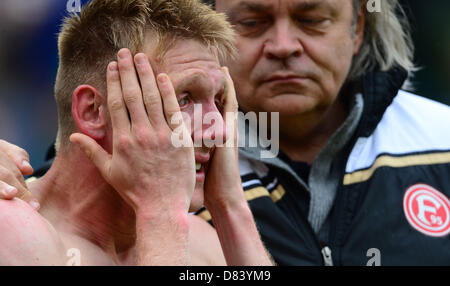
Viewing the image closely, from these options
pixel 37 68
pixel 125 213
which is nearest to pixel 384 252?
pixel 125 213

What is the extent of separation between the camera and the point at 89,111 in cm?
230

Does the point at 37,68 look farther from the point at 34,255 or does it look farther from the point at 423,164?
the point at 34,255

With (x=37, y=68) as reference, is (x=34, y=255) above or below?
above

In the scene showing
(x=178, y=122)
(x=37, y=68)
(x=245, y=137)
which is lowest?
(x=37, y=68)

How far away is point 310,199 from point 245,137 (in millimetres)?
400

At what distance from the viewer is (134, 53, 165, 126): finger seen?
2123 millimetres

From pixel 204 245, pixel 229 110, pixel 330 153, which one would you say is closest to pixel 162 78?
pixel 229 110

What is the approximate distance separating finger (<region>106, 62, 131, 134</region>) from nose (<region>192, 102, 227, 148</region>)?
26cm

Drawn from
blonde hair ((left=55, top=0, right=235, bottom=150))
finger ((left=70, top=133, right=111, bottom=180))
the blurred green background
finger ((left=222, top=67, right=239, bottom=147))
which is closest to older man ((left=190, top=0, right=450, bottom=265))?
finger ((left=222, top=67, right=239, bottom=147))

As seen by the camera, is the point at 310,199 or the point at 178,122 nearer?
the point at 178,122

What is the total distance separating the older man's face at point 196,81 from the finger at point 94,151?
0.29 m
